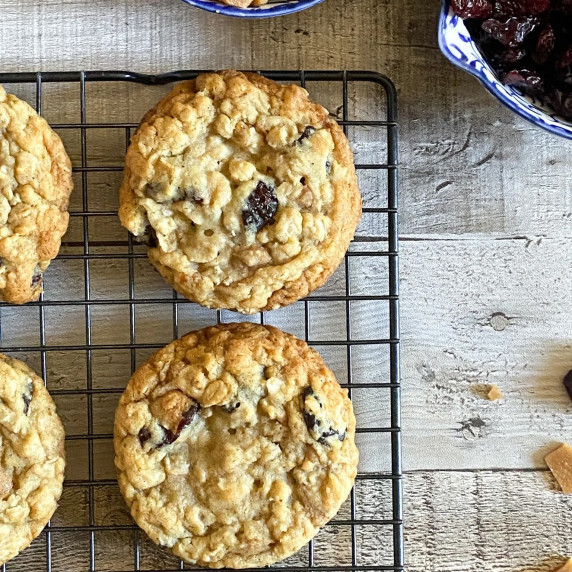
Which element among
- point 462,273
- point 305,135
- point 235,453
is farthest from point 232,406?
point 462,273

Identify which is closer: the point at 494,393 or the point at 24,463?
the point at 24,463

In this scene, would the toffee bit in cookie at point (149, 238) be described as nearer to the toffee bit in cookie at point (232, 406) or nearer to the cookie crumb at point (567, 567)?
the toffee bit in cookie at point (232, 406)

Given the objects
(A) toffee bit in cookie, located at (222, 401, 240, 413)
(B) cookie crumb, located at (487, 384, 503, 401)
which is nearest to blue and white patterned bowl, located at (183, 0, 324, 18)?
(A) toffee bit in cookie, located at (222, 401, 240, 413)

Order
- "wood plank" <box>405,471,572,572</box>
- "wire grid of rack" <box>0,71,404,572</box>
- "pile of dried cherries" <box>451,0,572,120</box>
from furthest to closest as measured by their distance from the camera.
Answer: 1. "wood plank" <box>405,471,572,572</box>
2. "wire grid of rack" <box>0,71,404,572</box>
3. "pile of dried cherries" <box>451,0,572,120</box>

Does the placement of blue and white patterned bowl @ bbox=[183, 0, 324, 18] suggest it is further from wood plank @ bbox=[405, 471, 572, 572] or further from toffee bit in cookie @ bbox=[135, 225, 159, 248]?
wood plank @ bbox=[405, 471, 572, 572]

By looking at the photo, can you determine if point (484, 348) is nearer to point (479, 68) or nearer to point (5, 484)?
point (479, 68)

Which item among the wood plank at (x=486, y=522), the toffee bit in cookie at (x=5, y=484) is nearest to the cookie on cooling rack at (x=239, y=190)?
the toffee bit in cookie at (x=5, y=484)
